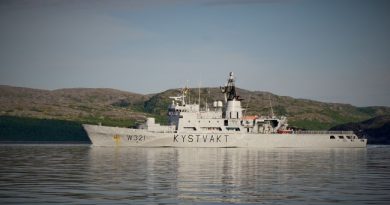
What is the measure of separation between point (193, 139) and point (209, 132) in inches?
133

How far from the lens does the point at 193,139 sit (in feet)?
349

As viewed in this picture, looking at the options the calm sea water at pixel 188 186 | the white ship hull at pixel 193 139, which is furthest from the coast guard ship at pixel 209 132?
the calm sea water at pixel 188 186

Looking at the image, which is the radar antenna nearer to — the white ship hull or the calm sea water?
the white ship hull

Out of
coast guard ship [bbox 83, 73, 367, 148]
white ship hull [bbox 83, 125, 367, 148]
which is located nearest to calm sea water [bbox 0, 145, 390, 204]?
white ship hull [bbox 83, 125, 367, 148]

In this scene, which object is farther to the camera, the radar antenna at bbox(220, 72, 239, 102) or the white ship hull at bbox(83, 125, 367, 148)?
the radar antenna at bbox(220, 72, 239, 102)

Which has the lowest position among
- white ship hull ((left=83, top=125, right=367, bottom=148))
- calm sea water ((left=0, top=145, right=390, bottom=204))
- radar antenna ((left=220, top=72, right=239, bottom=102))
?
calm sea water ((left=0, top=145, right=390, bottom=204))

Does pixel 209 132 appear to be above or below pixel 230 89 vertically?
below

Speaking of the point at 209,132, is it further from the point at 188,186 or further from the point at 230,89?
the point at 188,186

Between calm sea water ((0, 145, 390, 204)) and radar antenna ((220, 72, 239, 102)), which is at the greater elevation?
radar antenna ((220, 72, 239, 102))

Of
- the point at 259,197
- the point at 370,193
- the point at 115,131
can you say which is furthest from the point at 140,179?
the point at 115,131

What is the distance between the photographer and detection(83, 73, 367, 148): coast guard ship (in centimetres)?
10425

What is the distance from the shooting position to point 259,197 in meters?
29.8

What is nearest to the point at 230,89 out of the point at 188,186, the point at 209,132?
the point at 209,132

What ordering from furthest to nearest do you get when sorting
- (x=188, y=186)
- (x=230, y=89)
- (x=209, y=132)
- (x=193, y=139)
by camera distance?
(x=230, y=89) → (x=209, y=132) → (x=193, y=139) → (x=188, y=186)
